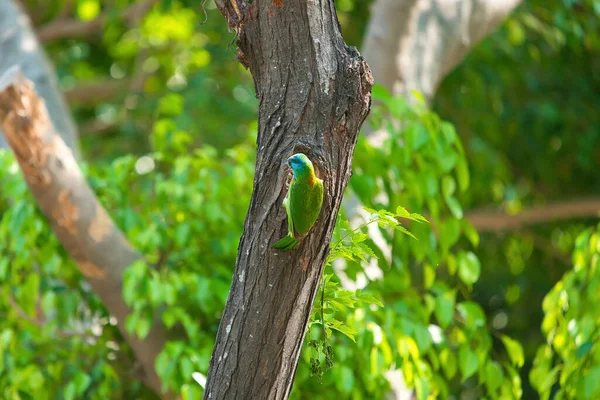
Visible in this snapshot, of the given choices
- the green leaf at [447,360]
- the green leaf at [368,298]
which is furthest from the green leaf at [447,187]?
the green leaf at [368,298]

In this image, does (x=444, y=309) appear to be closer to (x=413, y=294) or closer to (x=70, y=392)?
(x=413, y=294)

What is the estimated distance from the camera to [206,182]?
3.01 m

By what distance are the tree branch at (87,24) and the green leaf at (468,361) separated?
398 centimetres

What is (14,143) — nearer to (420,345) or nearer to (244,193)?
(244,193)

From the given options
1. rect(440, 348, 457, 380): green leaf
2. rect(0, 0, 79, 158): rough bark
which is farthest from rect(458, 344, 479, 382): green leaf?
rect(0, 0, 79, 158): rough bark

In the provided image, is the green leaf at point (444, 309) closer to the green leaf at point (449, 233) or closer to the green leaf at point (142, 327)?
the green leaf at point (449, 233)

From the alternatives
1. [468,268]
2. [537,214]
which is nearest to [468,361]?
[468,268]

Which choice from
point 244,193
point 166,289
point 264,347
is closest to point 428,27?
point 244,193

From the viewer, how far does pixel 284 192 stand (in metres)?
1.65

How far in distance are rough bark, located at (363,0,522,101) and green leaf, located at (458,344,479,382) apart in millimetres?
1475

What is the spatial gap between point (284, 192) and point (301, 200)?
9 cm

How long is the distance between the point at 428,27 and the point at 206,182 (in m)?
1.56

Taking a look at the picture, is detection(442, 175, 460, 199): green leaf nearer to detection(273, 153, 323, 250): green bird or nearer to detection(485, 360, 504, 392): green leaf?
detection(485, 360, 504, 392): green leaf

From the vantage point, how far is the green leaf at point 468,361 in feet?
9.06
